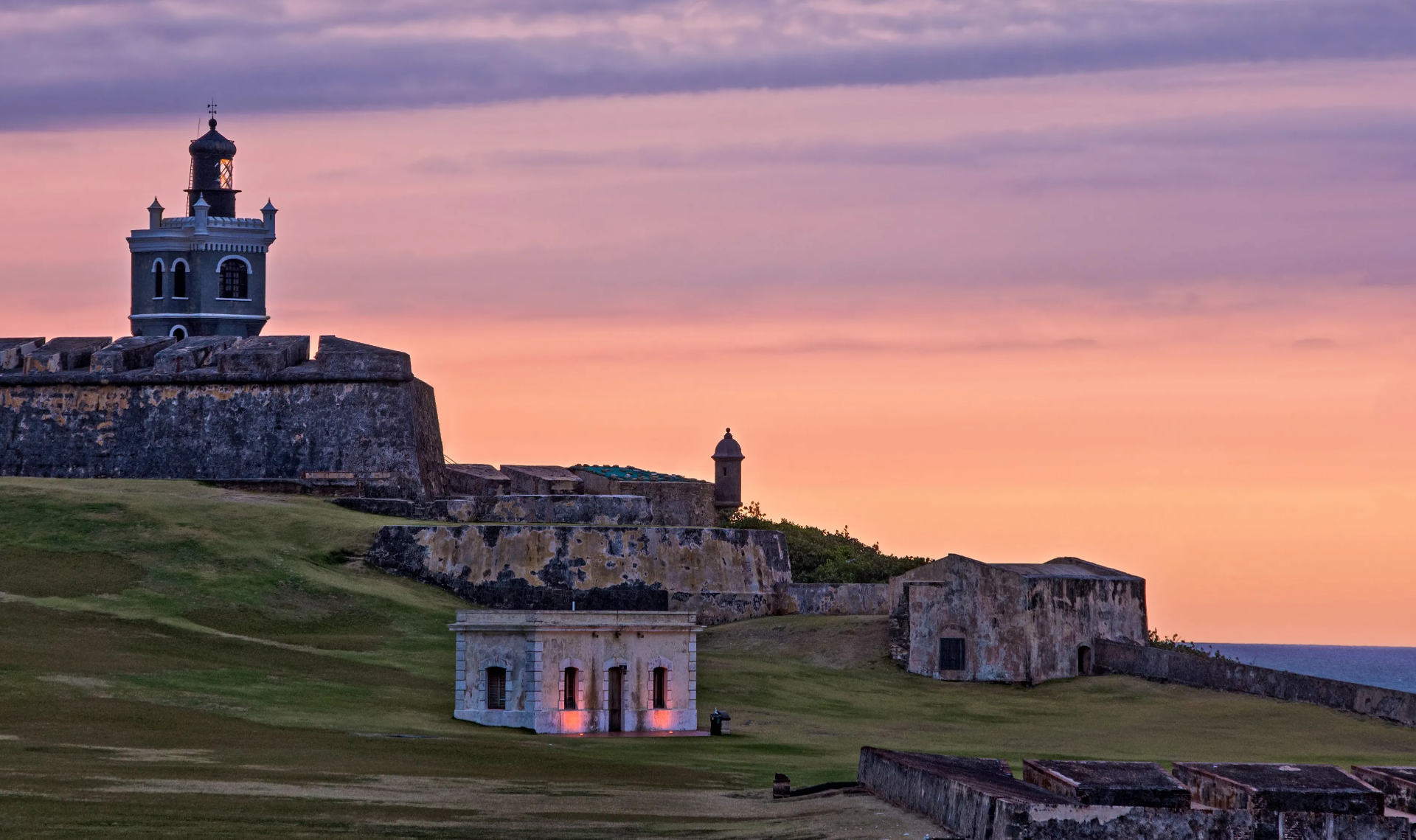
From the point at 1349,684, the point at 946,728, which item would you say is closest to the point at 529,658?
the point at 946,728

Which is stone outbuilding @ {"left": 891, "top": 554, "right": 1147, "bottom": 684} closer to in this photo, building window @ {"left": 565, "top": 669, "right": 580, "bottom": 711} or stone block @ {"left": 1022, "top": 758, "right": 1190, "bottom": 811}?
building window @ {"left": 565, "top": 669, "right": 580, "bottom": 711}

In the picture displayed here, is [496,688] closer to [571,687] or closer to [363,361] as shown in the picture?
[571,687]

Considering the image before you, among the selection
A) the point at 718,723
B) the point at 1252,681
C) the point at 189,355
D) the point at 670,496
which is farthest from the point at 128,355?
the point at 1252,681

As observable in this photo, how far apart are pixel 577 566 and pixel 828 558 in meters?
18.9

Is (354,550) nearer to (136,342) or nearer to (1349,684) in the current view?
(136,342)

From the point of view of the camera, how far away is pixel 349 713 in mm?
37656

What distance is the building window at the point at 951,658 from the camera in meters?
51.7

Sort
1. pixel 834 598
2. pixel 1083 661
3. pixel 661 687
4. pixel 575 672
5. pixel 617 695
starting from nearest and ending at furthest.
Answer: pixel 575 672 → pixel 617 695 → pixel 661 687 → pixel 1083 661 → pixel 834 598

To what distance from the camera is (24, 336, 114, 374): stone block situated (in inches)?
2712

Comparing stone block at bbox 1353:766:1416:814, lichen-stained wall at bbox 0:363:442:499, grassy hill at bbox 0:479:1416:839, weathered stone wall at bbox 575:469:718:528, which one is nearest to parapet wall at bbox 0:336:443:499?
lichen-stained wall at bbox 0:363:442:499

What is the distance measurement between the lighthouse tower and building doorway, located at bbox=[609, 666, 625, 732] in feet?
171

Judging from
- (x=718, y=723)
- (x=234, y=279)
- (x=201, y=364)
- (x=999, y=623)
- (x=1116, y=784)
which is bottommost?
(x=718, y=723)

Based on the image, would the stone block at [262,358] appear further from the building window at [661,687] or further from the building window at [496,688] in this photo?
the building window at [661,687]

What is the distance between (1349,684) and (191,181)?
6012 cm
